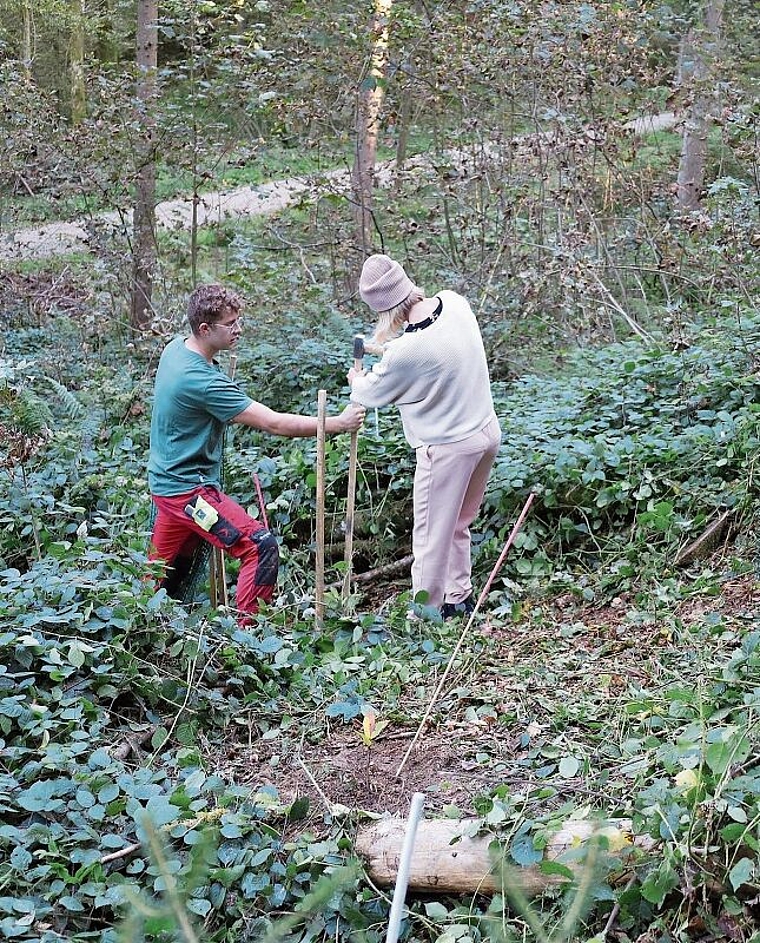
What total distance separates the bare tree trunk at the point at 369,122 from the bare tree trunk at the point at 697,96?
2.91 m

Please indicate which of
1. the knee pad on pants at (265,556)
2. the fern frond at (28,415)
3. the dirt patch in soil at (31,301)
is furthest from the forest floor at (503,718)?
the dirt patch in soil at (31,301)

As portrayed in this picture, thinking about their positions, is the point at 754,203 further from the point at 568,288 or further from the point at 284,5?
the point at 284,5

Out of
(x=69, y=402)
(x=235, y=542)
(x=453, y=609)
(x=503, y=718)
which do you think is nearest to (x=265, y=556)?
(x=235, y=542)

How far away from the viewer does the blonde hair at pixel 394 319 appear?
562 centimetres

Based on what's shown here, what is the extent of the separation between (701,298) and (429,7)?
4252 mm

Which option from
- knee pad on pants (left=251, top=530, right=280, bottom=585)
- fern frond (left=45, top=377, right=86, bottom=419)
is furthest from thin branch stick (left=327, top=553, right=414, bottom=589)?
fern frond (left=45, top=377, right=86, bottom=419)

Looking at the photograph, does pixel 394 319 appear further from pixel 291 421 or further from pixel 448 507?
pixel 448 507

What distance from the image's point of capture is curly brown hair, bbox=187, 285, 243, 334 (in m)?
5.44

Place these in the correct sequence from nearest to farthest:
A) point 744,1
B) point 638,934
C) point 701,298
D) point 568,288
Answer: point 638,934, point 568,288, point 701,298, point 744,1

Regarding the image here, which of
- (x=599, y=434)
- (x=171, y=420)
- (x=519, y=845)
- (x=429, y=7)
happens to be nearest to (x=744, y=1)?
(x=429, y=7)

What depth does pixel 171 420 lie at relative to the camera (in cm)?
556

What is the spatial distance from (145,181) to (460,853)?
9018 mm

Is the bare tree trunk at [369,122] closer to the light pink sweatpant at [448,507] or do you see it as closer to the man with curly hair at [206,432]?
the light pink sweatpant at [448,507]

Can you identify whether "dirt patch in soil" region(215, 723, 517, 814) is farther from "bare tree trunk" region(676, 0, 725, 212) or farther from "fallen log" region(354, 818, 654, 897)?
"bare tree trunk" region(676, 0, 725, 212)
